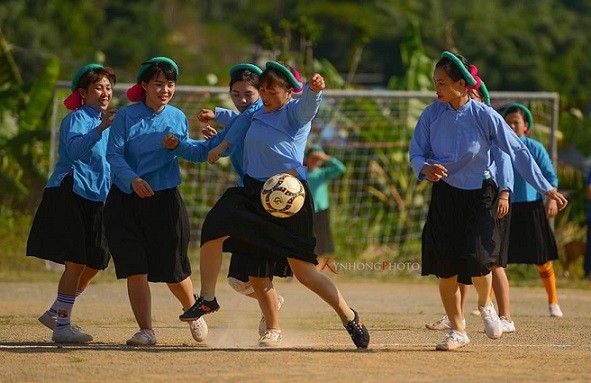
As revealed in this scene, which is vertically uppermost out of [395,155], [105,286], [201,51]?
[201,51]

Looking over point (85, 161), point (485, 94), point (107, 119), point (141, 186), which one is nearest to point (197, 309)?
point (141, 186)

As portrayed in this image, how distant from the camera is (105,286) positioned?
50.1 ft

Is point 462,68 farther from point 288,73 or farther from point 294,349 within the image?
point 294,349

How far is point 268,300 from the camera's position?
937 centimetres

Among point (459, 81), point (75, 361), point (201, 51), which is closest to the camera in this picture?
point (75, 361)

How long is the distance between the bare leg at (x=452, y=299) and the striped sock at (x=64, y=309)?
2442 mm

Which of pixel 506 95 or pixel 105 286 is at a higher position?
pixel 506 95

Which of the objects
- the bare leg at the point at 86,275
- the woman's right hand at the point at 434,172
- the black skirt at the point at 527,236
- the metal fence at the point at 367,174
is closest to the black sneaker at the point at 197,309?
the bare leg at the point at 86,275

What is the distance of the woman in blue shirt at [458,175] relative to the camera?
901 centimetres

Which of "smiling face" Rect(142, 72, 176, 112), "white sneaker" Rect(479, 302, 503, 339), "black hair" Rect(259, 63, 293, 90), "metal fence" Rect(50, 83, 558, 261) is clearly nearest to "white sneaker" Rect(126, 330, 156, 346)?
"smiling face" Rect(142, 72, 176, 112)

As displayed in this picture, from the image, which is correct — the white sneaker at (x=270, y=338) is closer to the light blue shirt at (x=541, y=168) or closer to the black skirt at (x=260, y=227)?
the black skirt at (x=260, y=227)

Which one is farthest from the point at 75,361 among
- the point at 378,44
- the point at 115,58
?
the point at 378,44

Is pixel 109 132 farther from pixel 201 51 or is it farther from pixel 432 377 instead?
pixel 201 51

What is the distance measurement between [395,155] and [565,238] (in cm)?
255
